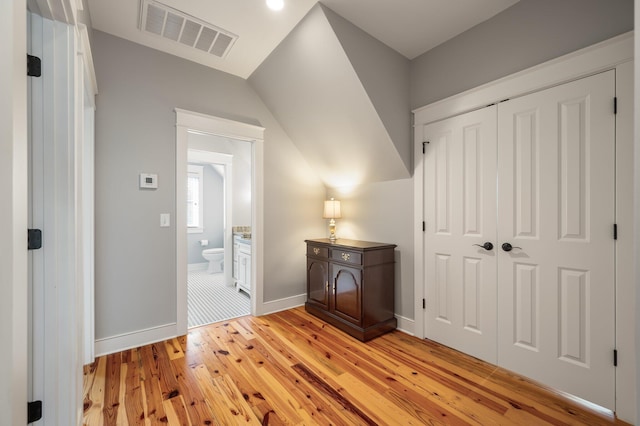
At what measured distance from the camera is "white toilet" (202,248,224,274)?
5.42m

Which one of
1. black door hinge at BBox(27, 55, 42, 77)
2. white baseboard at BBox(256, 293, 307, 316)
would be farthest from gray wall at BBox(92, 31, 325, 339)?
black door hinge at BBox(27, 55, 42, 77)

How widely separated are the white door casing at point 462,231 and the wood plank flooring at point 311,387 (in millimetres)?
238

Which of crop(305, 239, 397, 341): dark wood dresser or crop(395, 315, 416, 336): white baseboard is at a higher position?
crop(305, 239, 397, 341): dark wood dresser

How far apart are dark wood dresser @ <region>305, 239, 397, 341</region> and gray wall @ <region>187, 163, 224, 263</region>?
3893mm

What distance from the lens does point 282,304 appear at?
336 cm

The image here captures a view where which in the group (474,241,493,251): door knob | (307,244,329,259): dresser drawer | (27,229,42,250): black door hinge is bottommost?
(307,244,329,259): dresser drawer

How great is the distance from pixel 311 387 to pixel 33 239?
1.75 m

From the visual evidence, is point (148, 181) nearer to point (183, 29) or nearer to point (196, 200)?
point (183, 29)

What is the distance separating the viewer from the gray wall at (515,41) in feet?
5.53

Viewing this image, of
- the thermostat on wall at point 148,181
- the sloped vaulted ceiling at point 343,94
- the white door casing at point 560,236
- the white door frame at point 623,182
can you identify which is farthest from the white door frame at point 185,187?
the white door frame at point 623,182

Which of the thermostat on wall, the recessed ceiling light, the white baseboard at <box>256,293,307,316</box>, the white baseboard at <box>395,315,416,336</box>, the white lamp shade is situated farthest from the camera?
the white lamp shade

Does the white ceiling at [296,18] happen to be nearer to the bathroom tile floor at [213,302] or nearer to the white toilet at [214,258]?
the bathroom tile floor at [213,302]

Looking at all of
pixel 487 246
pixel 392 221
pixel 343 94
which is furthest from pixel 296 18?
pixel 487 246

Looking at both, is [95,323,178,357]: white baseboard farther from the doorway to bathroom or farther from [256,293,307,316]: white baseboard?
[256,293,307,316]: white baseboard
